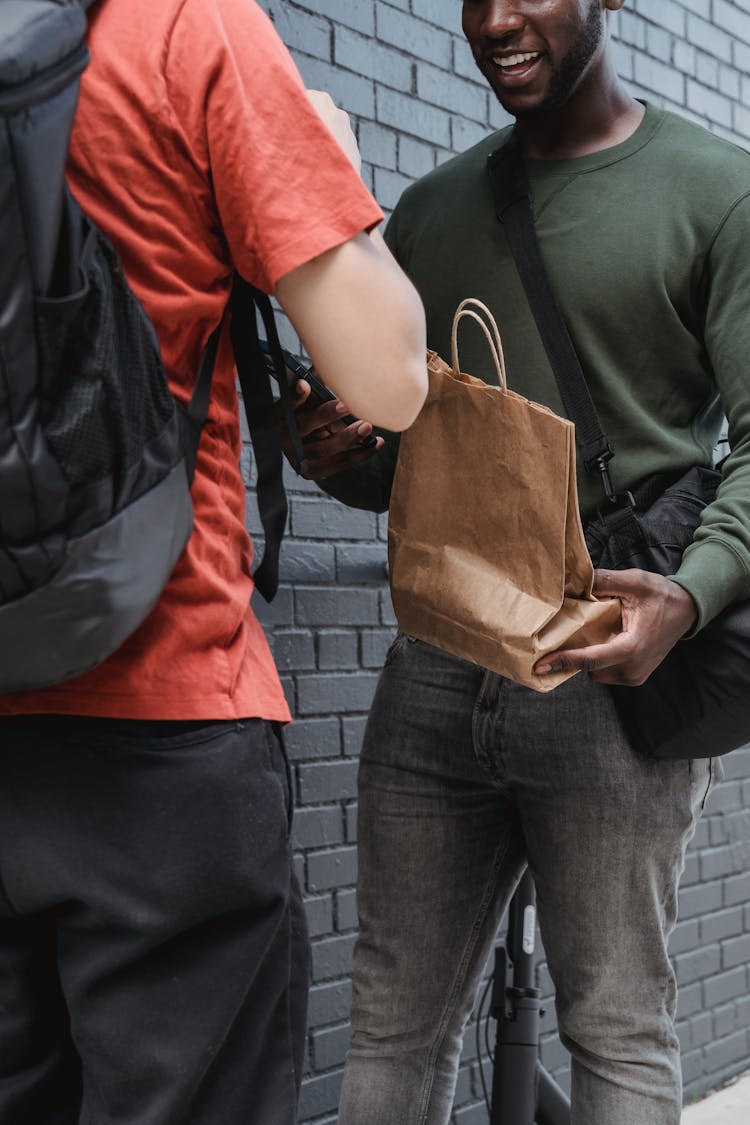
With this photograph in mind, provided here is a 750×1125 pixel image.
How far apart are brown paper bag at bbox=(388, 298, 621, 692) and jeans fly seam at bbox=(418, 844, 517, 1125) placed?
43cm

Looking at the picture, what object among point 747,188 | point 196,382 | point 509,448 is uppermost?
point 747,188

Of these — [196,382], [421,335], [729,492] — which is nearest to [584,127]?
[729,492]

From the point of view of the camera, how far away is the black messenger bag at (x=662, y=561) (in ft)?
5.35

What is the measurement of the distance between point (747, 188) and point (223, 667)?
3.46ft

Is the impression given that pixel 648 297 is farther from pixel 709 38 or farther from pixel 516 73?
pixel 709 38

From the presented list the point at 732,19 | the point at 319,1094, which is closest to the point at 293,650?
the point at 319,1094

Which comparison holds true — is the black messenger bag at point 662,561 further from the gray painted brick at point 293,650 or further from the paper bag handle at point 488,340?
the gray painted brick at point 293,650

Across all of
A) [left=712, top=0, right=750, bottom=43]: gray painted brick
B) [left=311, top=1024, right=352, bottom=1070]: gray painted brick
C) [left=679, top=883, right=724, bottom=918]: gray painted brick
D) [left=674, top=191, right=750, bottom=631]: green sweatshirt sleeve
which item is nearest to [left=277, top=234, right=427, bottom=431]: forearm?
[left=674, top=191, right=750, bottom=631]: green sweatshirt sleeve

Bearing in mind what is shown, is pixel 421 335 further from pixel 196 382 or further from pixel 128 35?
pixel 128 35

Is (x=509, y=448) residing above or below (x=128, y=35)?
below

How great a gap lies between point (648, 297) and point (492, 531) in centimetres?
42

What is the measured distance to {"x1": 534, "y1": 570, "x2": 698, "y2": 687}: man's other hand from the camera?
1517mm

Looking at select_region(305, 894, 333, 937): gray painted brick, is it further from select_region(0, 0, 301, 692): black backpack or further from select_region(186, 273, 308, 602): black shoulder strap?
select_region(0, 0, 301, 692): black backpack

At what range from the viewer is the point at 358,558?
2.68 meters
